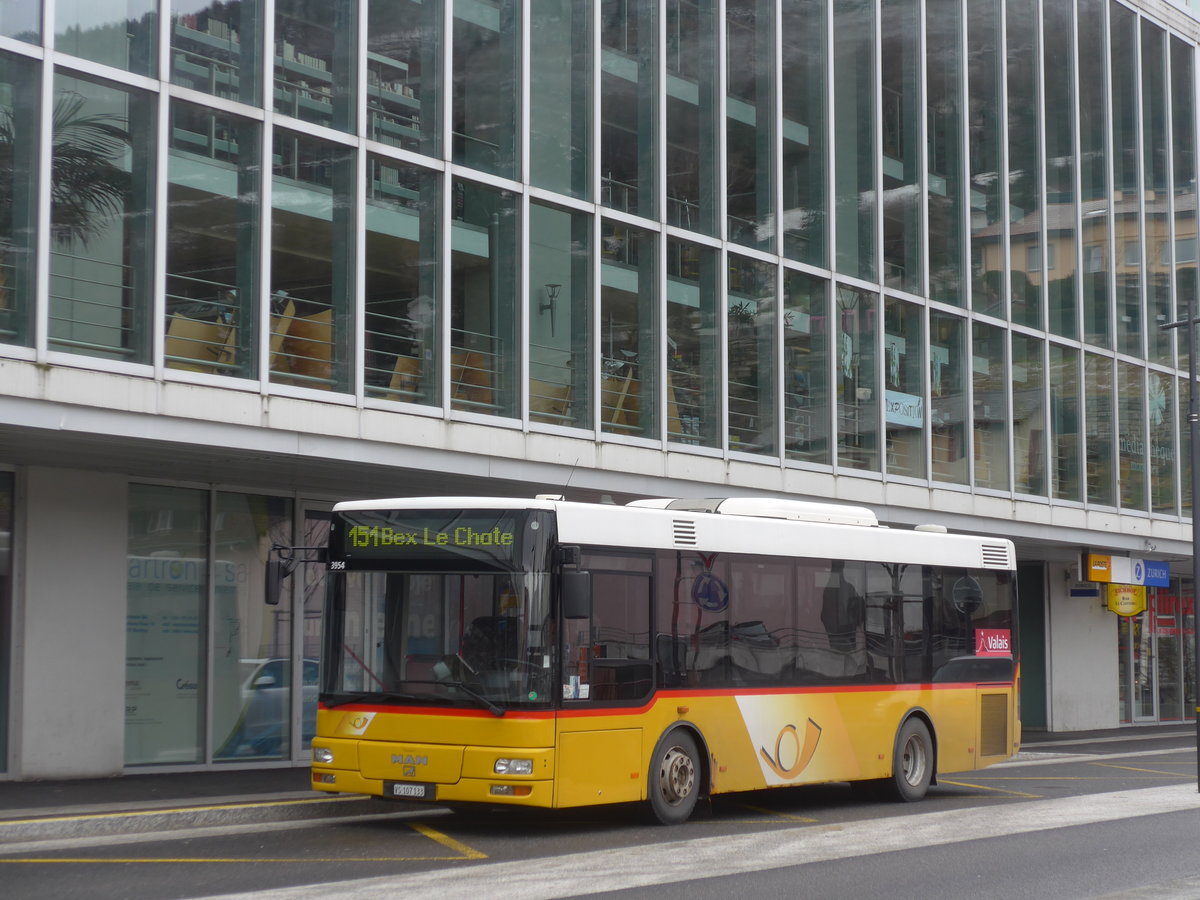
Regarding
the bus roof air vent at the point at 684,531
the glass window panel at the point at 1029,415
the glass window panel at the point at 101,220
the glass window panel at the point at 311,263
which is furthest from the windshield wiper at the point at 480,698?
the glass window panel at the point at 1029,415

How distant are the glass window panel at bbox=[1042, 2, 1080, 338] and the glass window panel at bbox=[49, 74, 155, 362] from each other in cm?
1965

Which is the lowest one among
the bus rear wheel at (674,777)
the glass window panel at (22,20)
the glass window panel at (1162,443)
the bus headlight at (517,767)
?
the bus rear wheel at (674,777)

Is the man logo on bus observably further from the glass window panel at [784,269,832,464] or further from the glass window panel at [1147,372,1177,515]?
the glass window panel at [1147,372,1177,515]

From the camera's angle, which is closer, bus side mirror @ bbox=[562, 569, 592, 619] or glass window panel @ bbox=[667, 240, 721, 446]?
bus side mirror @ bbox=[562, 569, 592, 619]

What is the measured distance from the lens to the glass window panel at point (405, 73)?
694 inches

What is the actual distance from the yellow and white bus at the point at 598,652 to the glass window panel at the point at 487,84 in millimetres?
6278

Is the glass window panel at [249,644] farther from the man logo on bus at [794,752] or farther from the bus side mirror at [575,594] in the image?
the bus side mirror at [575,594]

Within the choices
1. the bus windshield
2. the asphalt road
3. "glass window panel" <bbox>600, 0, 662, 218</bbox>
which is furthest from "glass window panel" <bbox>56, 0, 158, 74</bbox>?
the asphalt road

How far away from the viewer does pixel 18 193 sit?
14344 millimetres

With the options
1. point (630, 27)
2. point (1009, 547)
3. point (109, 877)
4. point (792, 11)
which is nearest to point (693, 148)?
point (630, 27)

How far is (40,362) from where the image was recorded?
46.1 feet

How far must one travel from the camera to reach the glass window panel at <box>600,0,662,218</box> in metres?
20.6

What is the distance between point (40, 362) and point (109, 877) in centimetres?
563

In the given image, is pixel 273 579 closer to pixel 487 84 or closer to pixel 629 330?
pixel 487 84
